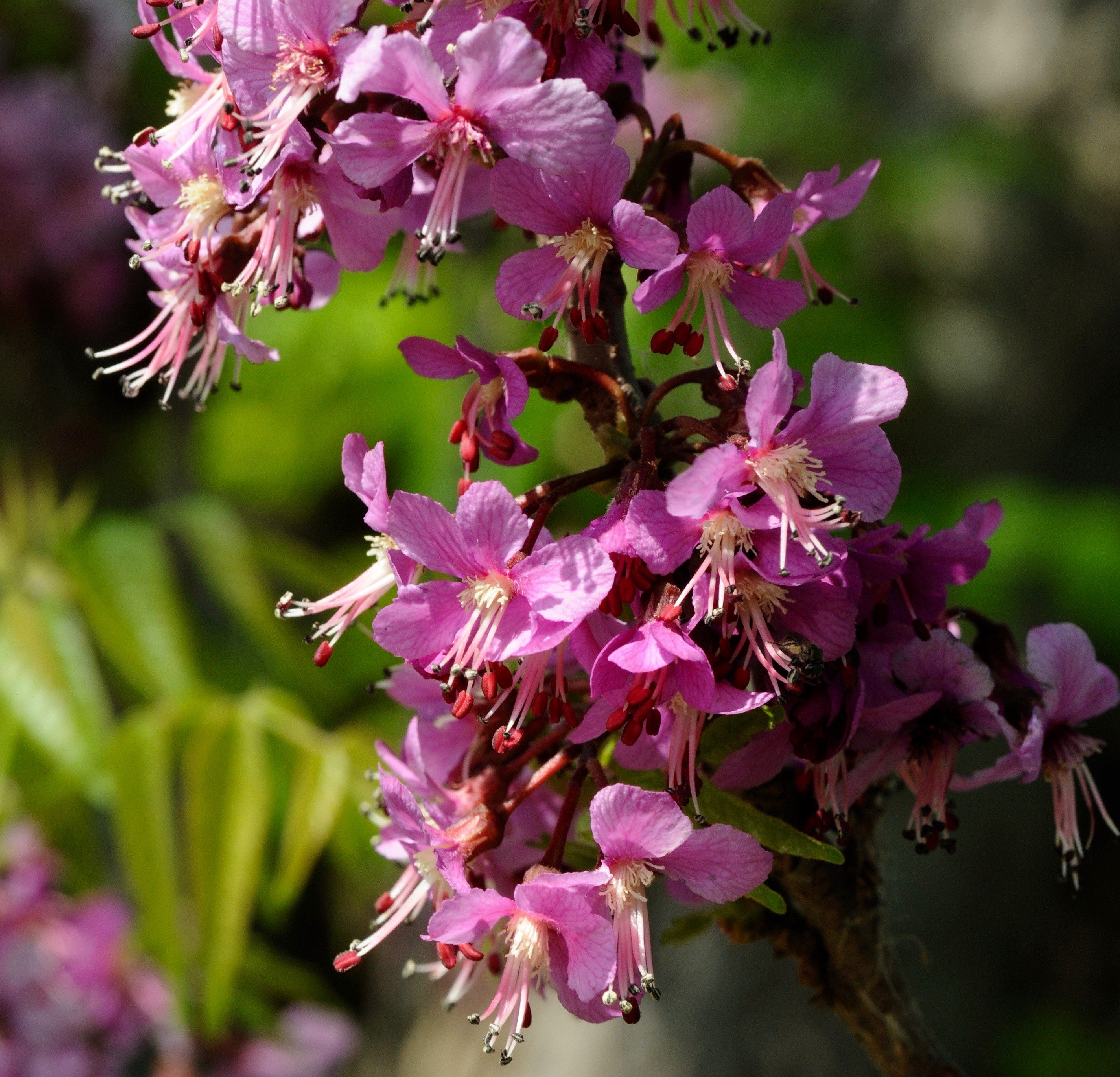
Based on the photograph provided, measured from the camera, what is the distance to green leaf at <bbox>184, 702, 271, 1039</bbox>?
1.49m

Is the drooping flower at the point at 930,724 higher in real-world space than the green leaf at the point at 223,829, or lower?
higher

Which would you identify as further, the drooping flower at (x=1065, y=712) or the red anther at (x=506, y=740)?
the drooping flower at (x=1065, y=712)

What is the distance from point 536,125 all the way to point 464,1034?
3.37 meters

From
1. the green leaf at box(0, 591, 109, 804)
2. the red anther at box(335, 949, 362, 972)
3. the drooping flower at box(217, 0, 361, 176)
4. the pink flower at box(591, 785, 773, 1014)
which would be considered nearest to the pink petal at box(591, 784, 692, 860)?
the pink flower at box(591, 785, 773, 1014)

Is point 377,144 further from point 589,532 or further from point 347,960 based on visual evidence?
point 347,960

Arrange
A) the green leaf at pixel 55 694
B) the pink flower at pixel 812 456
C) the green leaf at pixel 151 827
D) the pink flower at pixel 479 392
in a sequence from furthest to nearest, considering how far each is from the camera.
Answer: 1. the green leaf at pixel 55 694
2. the green leaf at pixel 151 827
3. the pink flower at pixel 479 392
4. the pink flower at pixel 812 456

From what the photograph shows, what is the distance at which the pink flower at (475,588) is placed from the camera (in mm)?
671

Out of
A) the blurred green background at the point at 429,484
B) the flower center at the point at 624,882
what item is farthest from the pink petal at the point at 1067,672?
the blurred green background at the point at 429,484

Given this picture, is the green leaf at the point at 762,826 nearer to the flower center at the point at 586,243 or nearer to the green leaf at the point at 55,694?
the flower center at the point at 586,243

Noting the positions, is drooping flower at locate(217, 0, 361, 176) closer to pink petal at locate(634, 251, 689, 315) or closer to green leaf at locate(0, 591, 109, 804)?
pink petal at locate(634, 251, 689, 315)

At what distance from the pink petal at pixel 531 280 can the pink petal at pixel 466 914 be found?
362mm

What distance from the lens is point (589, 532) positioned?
0.69 m

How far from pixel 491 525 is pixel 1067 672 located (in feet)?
1.36

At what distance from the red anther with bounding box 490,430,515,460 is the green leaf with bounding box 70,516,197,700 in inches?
42.3
